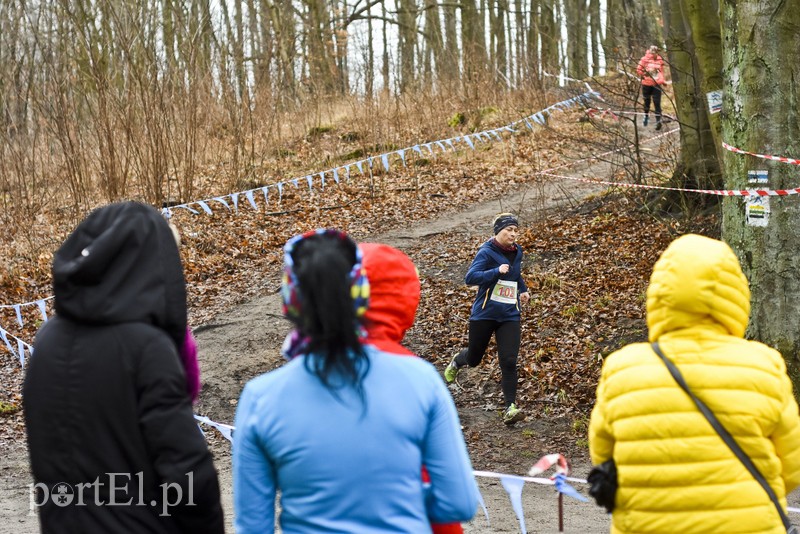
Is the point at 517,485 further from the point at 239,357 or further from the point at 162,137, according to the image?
the point at 162,137

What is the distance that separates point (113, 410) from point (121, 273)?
1.50 ft

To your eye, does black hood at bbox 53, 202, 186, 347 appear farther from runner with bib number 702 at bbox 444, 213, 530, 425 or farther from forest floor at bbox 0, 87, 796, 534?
runner with bib number 702 at bbox 444, 213, 530, 425

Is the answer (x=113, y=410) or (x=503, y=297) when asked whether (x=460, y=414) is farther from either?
(x=113, y=410)

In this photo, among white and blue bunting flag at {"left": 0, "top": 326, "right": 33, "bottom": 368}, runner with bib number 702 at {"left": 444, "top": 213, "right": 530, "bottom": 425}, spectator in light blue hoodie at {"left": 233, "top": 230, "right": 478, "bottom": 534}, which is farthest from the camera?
white and blue bunting flag at {"left": 0, "top": 326, "right": 33, "bottom": 368}

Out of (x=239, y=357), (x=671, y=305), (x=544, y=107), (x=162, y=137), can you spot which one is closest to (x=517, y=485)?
(x=671, y=305)

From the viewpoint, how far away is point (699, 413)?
287cm

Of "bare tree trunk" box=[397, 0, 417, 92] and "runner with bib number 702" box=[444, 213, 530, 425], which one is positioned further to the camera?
"bare tree trunk" box=[397, 0, 417, 92]

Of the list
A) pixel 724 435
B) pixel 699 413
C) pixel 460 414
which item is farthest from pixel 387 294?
pixel 460 414

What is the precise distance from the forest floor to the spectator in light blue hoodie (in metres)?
3.54

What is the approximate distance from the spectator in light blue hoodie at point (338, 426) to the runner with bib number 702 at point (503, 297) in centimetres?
542

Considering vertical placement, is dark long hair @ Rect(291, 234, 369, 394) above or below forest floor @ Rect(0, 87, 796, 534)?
above

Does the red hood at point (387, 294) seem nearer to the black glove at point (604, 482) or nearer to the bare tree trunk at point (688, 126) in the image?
the black glove at point (604, 482)

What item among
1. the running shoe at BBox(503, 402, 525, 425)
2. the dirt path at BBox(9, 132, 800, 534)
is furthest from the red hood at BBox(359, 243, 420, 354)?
the running shoe at BBox(503, 402, 525, 425)

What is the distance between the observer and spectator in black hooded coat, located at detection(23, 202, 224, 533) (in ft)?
9.14
